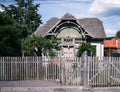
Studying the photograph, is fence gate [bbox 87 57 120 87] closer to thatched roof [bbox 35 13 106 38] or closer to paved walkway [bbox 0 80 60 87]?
paved walkway [bbox 0 80 60 87]

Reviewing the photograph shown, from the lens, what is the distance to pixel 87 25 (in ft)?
136

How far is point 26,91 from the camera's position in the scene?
21125 mm

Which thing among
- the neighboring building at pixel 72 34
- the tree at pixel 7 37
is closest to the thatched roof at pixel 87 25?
the neighboring building at pixel 72 34

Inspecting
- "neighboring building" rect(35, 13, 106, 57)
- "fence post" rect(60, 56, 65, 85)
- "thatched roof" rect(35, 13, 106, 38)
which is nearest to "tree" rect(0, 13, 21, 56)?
"fence post" rect(60, 56, 65, 85)

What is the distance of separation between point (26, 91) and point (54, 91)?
1.56 metres

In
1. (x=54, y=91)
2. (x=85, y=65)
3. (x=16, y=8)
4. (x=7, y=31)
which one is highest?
(x=16, y=8)

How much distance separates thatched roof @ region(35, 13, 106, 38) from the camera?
38.9 meters

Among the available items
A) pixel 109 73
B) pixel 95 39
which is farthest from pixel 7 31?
pixel 95 39

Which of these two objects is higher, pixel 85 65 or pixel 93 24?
pixel 93 24

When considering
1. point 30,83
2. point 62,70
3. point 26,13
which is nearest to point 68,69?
point 62,70

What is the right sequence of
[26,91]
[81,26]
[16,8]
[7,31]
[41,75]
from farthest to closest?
1. [16,8]
2. [81,26]
3. [7,31]
4. [41,75]
5. [26,91]

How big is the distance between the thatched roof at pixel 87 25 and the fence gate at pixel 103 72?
15097 millimetres

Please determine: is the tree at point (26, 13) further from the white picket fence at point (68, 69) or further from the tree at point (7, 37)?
the white picket fence at point (68, 69)

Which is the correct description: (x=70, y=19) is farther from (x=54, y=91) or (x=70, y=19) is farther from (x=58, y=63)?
(x=54, y=91)
